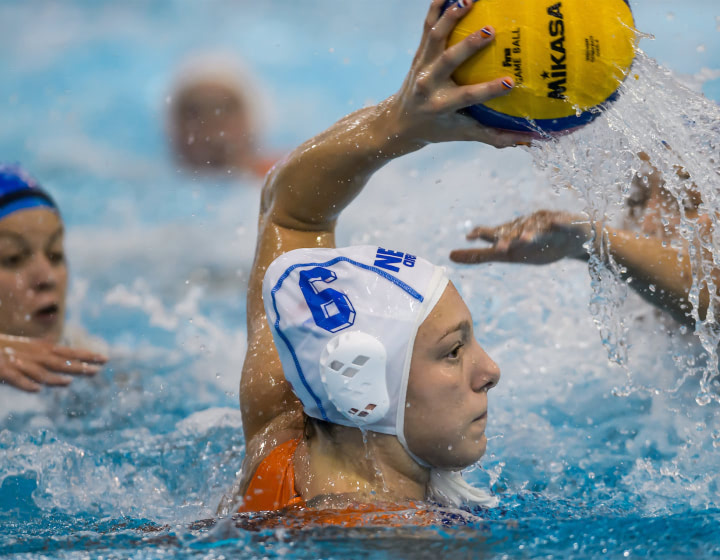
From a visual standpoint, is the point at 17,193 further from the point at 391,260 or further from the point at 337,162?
the point at 391,260

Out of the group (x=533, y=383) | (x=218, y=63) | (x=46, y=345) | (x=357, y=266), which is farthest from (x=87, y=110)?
(x=357, y=266)

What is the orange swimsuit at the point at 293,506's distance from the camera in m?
1.78

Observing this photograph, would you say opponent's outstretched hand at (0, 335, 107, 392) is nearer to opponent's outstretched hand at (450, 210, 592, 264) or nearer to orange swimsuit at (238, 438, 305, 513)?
orange swimsuit at (238, 438, 305, 513)

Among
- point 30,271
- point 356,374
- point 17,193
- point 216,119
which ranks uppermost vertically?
point 216,119

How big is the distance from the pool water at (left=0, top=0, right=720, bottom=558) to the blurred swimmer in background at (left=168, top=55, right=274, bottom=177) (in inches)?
4.8

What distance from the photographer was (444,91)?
1.79m

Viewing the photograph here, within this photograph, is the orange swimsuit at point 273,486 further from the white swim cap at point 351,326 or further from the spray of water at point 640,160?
the spray of water at point 640,160

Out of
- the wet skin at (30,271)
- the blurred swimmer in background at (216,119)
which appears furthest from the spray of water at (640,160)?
the blurred swimmer in background at (216,119)

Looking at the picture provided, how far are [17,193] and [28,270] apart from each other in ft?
0.92

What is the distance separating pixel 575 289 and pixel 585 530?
190 centimetres

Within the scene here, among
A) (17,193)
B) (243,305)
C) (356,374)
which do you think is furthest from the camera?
(243,305)

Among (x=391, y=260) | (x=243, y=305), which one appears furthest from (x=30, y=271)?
(x=391, y=260)

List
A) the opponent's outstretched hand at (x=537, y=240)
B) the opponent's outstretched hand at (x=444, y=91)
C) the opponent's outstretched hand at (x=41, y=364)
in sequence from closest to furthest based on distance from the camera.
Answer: the opponent's outstretched hand at (x=444, y=91), the opponent's outstretched hand at (x=537, y=240), the opponent's outstretched hand at (x=41, y=364)

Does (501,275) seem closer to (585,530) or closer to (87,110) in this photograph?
(585,530)
